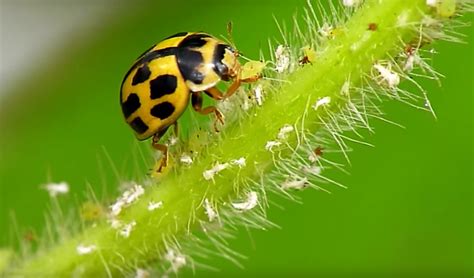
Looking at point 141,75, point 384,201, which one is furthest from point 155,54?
point 384,201

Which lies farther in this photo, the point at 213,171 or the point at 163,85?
the point at 163,85

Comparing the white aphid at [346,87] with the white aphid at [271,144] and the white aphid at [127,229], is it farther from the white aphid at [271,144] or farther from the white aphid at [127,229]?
the white aphid at [127,229]

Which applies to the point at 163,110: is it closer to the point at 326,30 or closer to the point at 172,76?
the point at 172,76

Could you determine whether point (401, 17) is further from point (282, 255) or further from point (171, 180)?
point (282, 255)

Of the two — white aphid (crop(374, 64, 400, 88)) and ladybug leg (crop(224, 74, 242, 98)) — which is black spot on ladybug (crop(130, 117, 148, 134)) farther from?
white aphid (crop(374, 64, 400, 88))

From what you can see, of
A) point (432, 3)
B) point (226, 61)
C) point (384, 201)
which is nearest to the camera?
point (432, 3)

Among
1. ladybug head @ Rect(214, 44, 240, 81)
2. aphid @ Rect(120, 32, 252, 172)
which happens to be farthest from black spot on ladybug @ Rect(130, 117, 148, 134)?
ladybug head @ Rect(214, 44, 240, 81)
